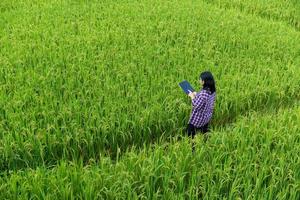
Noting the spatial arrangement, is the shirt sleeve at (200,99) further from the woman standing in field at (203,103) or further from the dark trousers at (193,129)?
the dark trousers at (193,129)

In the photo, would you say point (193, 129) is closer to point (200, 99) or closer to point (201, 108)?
point (201, 108)

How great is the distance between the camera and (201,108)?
178 inches

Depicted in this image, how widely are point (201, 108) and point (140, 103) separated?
925 mm

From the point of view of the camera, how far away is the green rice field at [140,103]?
139 inches

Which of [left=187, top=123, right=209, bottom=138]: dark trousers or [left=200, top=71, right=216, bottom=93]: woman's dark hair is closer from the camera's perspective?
[left=200, top=71, right=216, bottom=93]: woman's dark hair

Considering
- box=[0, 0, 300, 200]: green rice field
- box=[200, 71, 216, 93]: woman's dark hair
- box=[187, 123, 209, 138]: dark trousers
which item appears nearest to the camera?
box=[0, 0, 300, 200]: green rice field

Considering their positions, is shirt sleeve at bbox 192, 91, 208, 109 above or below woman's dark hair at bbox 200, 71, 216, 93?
below

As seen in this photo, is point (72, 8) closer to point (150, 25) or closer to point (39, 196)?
point (150, 25)

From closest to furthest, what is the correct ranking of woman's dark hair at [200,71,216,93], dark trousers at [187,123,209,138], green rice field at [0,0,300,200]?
green rice field at [0,0,300,200], woman's dark hair at [200,71,216,93], dark trousers at [187,123,209,138]

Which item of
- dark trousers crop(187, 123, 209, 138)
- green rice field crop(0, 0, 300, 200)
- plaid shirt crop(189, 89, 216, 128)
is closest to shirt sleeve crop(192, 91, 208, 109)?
plaid shirt crop(189, 89, 216, 128)

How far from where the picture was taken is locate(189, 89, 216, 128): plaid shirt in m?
4.46

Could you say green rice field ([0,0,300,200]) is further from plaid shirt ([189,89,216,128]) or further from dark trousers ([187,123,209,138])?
plaid shirt ([189,89,216,128])

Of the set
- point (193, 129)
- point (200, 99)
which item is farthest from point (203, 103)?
point (193, 129)

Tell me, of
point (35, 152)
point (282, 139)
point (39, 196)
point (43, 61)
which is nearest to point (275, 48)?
point (282, 139)
